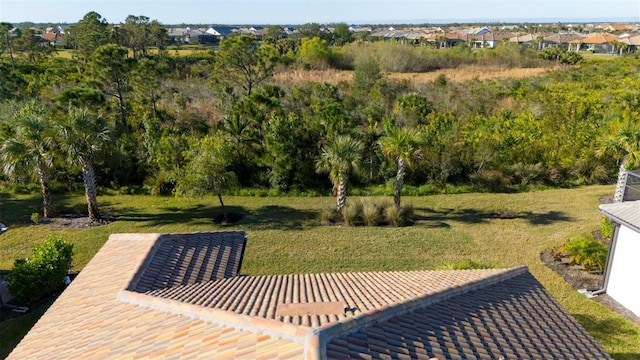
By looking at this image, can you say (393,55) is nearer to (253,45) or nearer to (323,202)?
(253,45)

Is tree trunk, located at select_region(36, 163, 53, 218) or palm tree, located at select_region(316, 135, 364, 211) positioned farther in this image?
tree trunk, located at select_region(36, 163, 53, 218)

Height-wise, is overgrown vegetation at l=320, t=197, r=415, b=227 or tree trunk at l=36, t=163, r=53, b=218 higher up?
tree trunk at l=36, t=163, r=53, b=218

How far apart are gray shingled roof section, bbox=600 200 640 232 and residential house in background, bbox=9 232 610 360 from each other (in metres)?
5.84

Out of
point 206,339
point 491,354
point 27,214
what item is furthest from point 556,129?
point 27,214

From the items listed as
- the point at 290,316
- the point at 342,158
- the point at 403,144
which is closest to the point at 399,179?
the point at 403,144

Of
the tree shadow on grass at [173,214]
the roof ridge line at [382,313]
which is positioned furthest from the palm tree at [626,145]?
the tree shadow on grass at [173,214]

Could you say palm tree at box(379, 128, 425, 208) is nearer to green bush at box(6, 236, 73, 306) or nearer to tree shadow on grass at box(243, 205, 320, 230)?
tree shadow on grass at box(243, 205, 320, 230)

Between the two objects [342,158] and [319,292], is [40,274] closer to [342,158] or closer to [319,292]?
[319,292]

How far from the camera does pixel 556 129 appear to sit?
28.7 meters

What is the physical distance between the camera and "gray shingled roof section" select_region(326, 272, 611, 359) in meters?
6.31

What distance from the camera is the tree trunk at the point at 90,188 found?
20219 mm

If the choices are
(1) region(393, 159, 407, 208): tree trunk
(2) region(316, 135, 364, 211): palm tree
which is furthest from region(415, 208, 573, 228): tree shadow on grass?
(2) region(316, 135, 364, 211): palm tree

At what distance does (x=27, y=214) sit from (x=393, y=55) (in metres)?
43.3

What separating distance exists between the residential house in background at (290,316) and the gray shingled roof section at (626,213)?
5.84m
